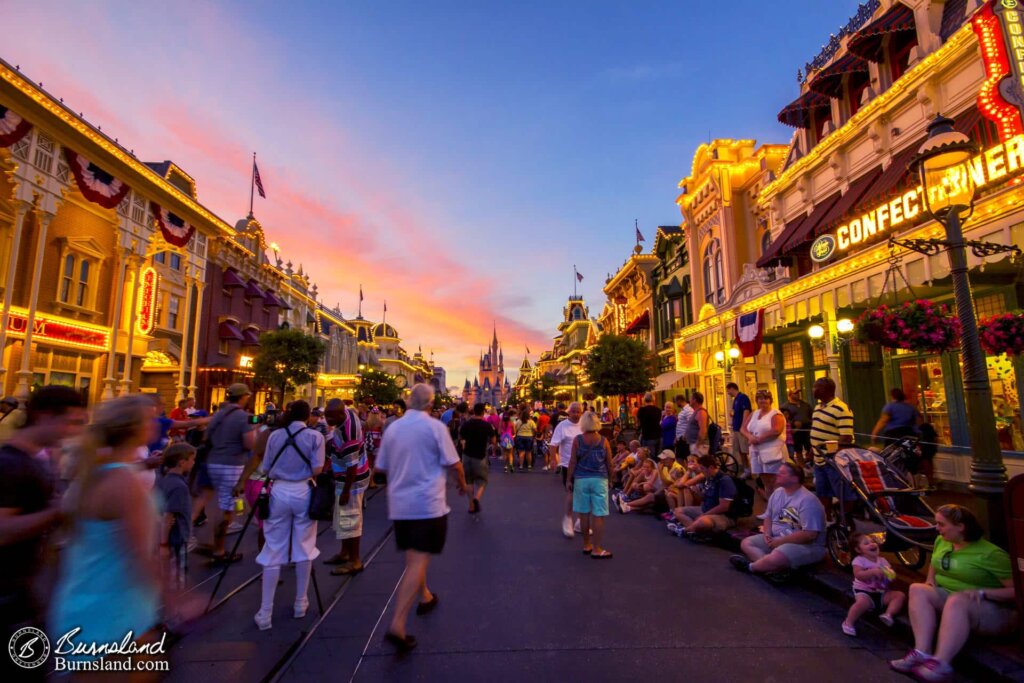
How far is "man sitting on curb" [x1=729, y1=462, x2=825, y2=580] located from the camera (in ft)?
17.4

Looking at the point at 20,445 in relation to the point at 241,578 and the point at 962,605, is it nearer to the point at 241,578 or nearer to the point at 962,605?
the point at 241,578

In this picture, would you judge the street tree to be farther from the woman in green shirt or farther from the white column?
the woman in green shirt

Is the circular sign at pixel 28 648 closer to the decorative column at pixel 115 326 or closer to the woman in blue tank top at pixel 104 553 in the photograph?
the woman in blue tank top at pixel 104 553

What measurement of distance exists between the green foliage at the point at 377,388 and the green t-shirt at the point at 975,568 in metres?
46.0

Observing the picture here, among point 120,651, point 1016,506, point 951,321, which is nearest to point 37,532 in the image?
point 120,651

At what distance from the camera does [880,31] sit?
11508mm

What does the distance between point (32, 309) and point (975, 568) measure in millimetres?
23087

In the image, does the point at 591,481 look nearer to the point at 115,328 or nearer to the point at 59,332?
the point at 59,332

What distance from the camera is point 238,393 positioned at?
6367 mm

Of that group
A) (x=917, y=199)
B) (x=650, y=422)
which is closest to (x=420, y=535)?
(x=650, y=422)

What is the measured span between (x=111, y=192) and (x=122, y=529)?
22132 millimetres

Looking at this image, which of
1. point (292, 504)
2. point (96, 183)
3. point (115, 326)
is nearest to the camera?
point (292, 504)

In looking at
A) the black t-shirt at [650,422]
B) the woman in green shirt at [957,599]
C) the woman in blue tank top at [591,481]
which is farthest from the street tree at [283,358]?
the woman in green shirt at [957,599]

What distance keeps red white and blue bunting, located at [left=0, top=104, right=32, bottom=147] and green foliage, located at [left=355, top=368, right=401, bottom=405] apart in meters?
33.9
